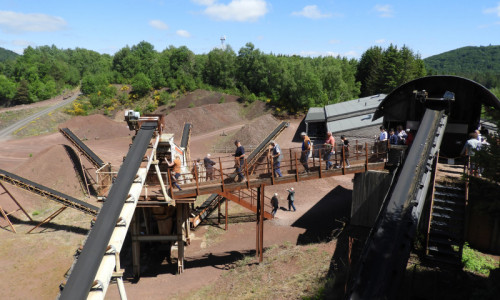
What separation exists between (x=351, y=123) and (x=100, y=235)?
26463mm

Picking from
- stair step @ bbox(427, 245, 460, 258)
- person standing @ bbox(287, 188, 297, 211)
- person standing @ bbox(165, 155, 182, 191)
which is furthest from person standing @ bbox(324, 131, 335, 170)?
person standing @ bbox(165, 155, 182, 191)

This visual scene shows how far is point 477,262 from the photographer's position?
411 inches

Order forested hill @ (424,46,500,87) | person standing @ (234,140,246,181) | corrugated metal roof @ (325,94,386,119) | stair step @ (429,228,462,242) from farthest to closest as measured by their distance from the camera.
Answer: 1. forested hill @ (424,46,500,87)
2. corrugated metal roof @ (325,94,386,119)
3. person standing @ (234,140,246,181)
4. stair step @ (429,228,462,242)

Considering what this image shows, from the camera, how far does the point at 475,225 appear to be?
38.2 ft

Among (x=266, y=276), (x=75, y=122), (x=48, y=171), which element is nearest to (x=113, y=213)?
(x=266, y=276)

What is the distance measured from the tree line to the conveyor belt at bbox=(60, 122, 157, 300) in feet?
128

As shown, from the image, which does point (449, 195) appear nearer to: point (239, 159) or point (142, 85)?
point (239, 159)

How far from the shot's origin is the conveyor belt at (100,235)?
583 centimetres

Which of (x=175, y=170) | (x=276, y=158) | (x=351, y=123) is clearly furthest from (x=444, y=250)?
(x=351, y=123)

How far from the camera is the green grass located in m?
10.1

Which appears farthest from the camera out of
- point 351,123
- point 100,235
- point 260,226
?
point 351,123

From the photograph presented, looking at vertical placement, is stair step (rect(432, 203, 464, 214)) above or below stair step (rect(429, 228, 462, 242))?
above

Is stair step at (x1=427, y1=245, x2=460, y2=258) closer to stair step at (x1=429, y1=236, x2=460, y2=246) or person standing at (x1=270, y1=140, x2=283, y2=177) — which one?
stair step at (x1=429, y1=236, x2=460, y2=246)

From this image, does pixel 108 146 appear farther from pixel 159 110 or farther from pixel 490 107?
pixel 490 107
